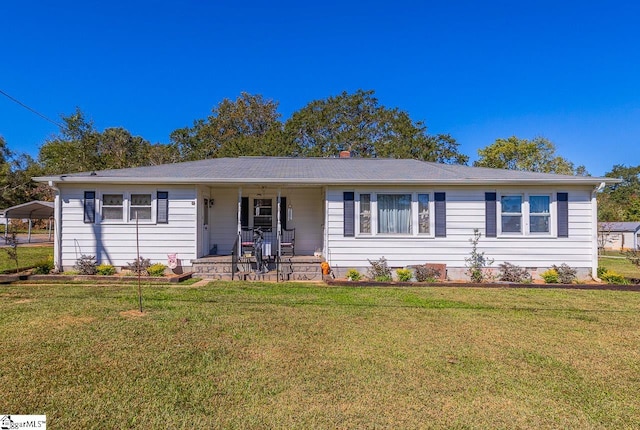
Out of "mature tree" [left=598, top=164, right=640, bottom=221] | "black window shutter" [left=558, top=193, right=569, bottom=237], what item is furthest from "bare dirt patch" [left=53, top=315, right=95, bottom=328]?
"mature tree" [left=598, top=164, right=640, bottom=221]

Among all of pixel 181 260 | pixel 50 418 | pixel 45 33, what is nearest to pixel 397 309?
pixel 50 418

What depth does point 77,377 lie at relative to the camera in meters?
3.40

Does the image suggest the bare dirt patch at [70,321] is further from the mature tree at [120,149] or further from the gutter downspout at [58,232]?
the mature tree at [120,149]

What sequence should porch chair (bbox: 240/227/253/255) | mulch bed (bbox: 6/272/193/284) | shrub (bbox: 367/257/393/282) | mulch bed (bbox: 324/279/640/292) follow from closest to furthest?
mulch bed (bbox: 324/279/640/292)
mulch bed (bbox: 6/272/193/284)
shrub (bbox: 367/257/393/282)
porch chair (bbox: 240/227/253/255)

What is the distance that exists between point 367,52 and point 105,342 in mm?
19412

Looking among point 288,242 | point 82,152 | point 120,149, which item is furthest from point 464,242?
point 120,149

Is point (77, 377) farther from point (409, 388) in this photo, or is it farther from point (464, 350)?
point (464, 350)

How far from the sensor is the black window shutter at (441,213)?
9.75 metres

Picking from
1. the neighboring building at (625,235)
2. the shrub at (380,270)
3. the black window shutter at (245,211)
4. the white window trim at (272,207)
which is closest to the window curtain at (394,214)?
the shrub at (380,270)

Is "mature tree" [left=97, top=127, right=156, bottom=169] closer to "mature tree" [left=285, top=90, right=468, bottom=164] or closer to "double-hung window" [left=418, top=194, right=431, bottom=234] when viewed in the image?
"mature tree" [left=285, top=90, right=468, bottom=164]

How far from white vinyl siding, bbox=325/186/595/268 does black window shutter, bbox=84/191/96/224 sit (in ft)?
22.0

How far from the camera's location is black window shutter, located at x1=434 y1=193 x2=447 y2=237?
32.0 ft

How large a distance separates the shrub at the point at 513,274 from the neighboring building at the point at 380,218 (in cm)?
28

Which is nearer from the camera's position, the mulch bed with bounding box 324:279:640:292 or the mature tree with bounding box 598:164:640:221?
the mulch bed with bounding box 324:279:640:292
